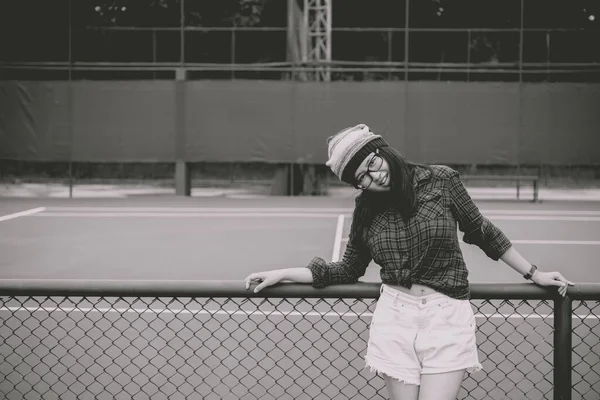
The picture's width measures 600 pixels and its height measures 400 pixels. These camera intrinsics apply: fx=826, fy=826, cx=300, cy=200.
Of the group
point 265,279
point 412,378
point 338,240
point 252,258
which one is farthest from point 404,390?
point 338,240

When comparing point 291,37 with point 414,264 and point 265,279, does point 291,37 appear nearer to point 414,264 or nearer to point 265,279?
point 265,279

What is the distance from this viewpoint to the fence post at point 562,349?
3.23 m

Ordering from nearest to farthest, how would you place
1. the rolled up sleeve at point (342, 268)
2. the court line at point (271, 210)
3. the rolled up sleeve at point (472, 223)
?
the rolled up sleeve at point (472, 223), the rolled up sleeve at point (342, 268), the court line at point (271, 210)

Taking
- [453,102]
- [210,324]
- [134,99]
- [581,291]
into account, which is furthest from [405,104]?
[581,291]

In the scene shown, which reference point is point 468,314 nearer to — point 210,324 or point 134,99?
point 210,324

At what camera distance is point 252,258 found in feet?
37.2

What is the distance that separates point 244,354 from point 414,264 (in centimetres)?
366

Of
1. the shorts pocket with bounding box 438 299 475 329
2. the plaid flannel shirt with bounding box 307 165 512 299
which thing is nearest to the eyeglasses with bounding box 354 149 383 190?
the plaid flannel shirt with bounding box 307 165 512 299

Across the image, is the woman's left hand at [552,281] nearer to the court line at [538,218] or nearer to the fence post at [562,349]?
the fence post at [562,349]

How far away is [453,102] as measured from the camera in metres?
21.7

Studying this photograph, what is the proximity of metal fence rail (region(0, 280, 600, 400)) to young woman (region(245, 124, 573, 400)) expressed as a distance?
199 mm

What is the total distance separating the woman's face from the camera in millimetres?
2941

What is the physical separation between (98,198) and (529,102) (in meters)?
11.7

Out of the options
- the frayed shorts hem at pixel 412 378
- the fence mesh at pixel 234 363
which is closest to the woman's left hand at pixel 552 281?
the frayed shorts hem at pixel 412 378
